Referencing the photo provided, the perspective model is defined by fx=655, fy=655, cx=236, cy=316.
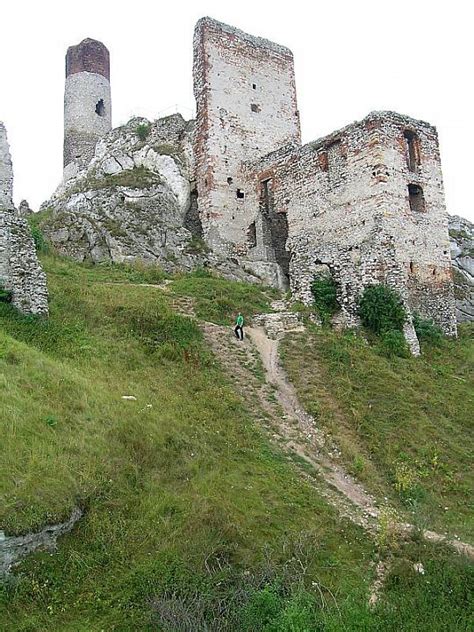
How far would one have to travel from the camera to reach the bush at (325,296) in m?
20.6

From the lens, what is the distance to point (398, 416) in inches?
577

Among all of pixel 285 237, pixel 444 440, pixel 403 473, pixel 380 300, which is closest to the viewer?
pixel 403 473

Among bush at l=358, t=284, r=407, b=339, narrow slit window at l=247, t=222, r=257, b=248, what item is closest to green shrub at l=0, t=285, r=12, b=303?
bush at l=358, t=284, r=407, b=339

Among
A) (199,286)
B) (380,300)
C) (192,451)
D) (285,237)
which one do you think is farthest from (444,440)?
(285,237)

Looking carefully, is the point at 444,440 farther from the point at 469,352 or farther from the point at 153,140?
the point at 153,140

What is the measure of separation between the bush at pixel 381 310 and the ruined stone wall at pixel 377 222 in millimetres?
363

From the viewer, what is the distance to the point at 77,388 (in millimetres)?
12133

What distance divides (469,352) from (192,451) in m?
12.1

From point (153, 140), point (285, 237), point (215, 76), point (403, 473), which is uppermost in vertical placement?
point (215, 76)

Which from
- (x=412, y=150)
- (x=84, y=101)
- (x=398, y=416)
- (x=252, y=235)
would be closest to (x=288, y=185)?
(x=252, y=235)

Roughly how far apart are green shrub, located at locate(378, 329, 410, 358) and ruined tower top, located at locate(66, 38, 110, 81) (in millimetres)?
23453

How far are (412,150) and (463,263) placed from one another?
8.24 meters

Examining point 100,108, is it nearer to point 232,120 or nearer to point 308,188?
point 232,120

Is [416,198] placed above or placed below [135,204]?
below
